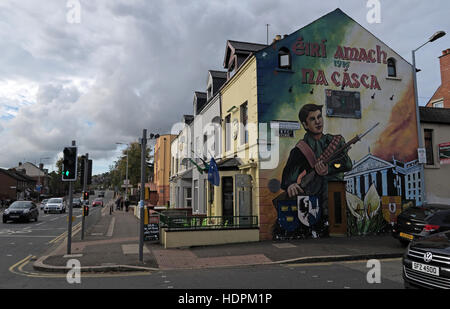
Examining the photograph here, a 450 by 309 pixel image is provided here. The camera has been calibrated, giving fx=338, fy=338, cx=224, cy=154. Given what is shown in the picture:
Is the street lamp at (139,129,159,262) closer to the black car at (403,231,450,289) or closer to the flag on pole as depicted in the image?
the flag on pole

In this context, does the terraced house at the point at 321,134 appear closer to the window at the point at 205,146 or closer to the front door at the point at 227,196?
the front door at the point at 227,196

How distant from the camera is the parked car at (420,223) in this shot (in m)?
10.0

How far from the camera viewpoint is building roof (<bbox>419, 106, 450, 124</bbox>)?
1619 cm

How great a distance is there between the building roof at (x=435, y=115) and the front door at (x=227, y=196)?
9.56 m

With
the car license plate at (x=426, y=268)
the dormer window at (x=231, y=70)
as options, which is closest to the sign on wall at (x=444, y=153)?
the dormer window at (x=231, y=70)

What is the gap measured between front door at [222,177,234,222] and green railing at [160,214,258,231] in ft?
6.05

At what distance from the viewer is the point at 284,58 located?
563 inches

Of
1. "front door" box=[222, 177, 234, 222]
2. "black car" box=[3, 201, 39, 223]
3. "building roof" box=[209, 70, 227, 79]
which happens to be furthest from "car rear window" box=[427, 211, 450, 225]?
"black car" box=[3, 201, 39, 223]

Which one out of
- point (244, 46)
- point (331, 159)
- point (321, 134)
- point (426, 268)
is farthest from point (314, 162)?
point (426, 268)

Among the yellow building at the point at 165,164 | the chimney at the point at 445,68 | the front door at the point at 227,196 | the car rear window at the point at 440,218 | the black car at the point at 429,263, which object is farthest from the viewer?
the yellow building at the point at 165,164

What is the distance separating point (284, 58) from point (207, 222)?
297 inches

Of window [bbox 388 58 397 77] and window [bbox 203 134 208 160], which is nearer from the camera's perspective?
window [bbox 388 58 397 77]

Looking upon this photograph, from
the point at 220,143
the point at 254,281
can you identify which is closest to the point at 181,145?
the point at 220,143
